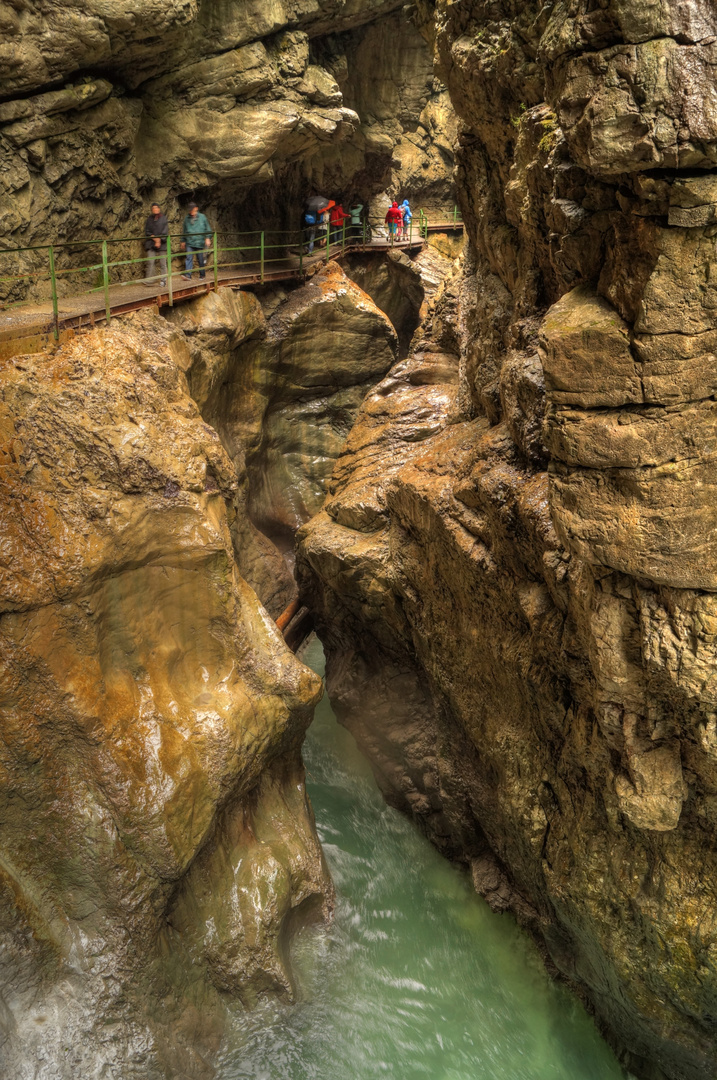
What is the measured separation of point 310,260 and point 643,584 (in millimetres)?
12524

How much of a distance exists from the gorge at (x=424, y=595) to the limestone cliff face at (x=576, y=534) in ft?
0.09

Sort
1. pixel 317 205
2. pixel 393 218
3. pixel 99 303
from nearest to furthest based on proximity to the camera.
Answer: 1. pixel 99 303
2. pixel 317 205
3. pixel 393 218

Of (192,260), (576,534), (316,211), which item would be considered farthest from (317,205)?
(576,534)

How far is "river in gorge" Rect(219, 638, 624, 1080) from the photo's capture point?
8047 millimetres


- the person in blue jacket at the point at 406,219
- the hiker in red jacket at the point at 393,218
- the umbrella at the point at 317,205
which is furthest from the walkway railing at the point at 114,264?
the person in blue jacket at the point at 406,219

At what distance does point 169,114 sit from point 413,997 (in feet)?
40.3

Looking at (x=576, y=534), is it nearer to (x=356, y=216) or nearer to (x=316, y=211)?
(x=316, y=211)

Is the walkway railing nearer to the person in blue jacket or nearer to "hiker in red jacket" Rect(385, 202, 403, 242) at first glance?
"hiker in red jacket" Rect(385, 202, 403, 242)

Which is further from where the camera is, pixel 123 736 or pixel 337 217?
pixel 337 217

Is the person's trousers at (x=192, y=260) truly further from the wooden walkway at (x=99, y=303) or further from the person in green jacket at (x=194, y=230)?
the wooden walkway at (x=99, y=303)

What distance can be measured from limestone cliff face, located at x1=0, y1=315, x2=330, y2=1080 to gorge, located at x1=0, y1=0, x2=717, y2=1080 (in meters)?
0.03

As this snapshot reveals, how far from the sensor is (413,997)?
8812 mm

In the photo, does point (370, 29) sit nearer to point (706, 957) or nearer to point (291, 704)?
point (291, 704)

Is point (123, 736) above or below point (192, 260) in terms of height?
below
